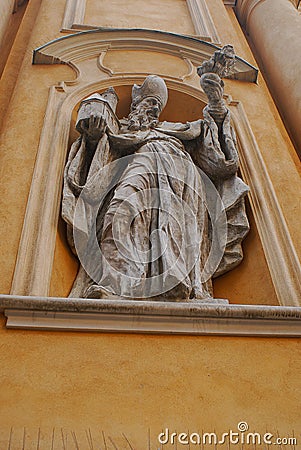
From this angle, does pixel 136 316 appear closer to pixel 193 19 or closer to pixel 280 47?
pixel 280 47

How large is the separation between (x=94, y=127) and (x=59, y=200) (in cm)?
68

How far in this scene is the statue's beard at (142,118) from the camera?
4773 millimetres

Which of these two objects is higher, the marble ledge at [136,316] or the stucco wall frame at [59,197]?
the stucco wall frame at [59,197]

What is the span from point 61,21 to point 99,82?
5.96 feet

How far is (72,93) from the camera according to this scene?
530 cm

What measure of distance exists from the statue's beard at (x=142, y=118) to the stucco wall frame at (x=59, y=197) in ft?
1.86

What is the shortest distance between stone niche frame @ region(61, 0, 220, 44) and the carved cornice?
0.50 meters

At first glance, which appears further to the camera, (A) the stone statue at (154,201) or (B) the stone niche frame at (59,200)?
(A) the stone statue at (154,201)

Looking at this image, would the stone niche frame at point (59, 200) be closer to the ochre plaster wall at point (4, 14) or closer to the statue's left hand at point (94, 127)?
the statue's left hand at point (94, 127)

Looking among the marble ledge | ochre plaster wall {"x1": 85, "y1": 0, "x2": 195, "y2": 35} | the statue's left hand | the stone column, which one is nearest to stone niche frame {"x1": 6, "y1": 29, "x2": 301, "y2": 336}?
the marble ledge

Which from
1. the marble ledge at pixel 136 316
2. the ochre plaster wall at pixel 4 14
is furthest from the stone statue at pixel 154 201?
the ochre plaster wall at pixel 4 14

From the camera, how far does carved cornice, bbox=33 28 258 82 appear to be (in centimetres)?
602

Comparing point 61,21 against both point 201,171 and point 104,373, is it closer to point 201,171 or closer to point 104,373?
point 201,171

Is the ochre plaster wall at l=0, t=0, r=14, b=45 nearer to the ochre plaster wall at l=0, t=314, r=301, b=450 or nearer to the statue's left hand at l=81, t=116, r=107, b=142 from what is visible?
the statue's left hand at l=81, t=116, r=107, b=142
